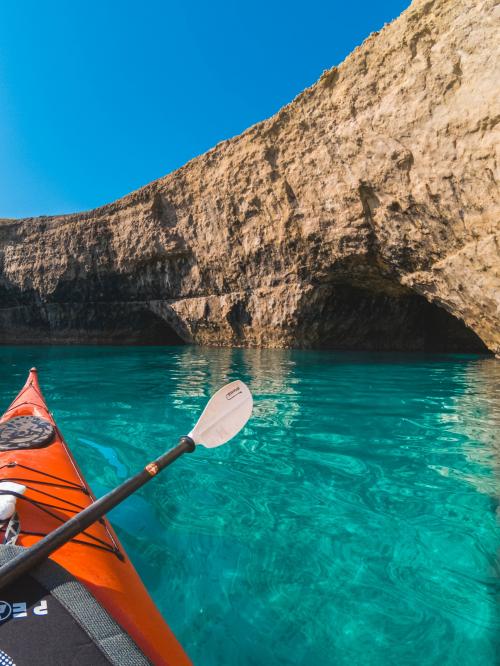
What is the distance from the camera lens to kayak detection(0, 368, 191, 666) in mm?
1167

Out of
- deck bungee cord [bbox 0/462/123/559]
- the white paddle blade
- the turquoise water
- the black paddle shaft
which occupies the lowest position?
the turquoise water

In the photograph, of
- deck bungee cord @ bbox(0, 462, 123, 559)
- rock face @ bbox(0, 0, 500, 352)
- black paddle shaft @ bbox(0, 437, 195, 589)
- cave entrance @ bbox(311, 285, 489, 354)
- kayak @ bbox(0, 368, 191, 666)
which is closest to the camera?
kayak @ bbox(0, 368, 191, 666)

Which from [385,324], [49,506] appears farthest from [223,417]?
[385,324]

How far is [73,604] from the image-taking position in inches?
51.1

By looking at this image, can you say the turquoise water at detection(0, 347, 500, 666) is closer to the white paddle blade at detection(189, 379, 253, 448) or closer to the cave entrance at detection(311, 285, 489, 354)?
the white paddle blade at detection(189, 379, 253, 448)

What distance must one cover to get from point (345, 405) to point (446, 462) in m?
2.50

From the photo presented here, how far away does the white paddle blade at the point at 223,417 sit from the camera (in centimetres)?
273

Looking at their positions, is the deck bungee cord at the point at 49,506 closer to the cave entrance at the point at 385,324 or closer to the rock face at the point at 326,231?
the rock face at the point at 326,231

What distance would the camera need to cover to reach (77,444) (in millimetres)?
4785

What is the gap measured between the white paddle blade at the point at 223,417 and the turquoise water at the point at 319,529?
77 centimetres

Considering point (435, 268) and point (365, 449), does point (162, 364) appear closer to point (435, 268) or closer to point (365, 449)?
point (435, 268)

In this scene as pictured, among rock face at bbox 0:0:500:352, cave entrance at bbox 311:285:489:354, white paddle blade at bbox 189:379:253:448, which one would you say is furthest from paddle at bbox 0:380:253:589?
cave entrance at bbox 311:285:489:354

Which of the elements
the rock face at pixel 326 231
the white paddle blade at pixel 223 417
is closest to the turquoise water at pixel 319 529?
the white paddle blade at pixel 223 417

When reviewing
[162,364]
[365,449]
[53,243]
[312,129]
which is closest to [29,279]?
[53,243]
